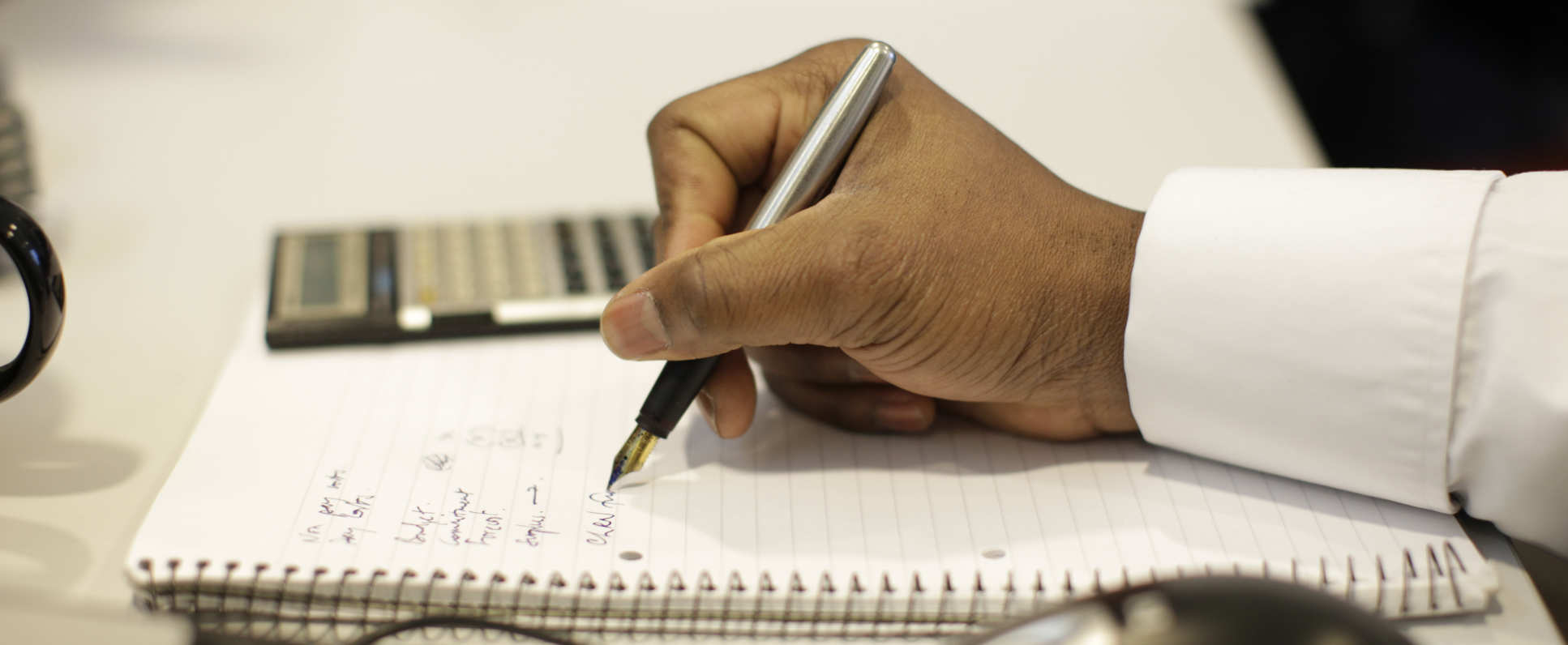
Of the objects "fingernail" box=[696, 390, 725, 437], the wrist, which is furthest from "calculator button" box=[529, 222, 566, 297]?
the wrist

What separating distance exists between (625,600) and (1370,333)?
279 mm

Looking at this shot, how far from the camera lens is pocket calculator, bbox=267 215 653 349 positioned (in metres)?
0.56

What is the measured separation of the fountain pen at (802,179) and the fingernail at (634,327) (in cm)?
3

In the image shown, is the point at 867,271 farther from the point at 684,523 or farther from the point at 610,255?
the point at 610,255

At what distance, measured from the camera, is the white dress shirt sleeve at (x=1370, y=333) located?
1.33 feet

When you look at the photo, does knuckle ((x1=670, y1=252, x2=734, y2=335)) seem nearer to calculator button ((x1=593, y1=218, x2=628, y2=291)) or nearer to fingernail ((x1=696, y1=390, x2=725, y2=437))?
fingernail ((x1=696, y1=390, x2=725, y2=437))

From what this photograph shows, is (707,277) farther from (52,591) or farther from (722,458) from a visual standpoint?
(52,591)

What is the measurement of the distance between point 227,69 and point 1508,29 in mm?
1539

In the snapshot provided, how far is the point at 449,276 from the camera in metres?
0.59

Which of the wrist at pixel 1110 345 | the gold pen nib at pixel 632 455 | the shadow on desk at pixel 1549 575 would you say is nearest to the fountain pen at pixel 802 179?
the gold pen nib at pixel 632 455

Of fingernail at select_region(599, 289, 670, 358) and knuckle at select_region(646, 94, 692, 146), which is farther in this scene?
knuckle at select_region(646, 94, 692, 146)

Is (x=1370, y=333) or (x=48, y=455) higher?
(x=1370, y=333)

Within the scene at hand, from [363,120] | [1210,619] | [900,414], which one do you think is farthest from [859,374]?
[363,120]

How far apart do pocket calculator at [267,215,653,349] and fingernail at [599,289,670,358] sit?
147mm
